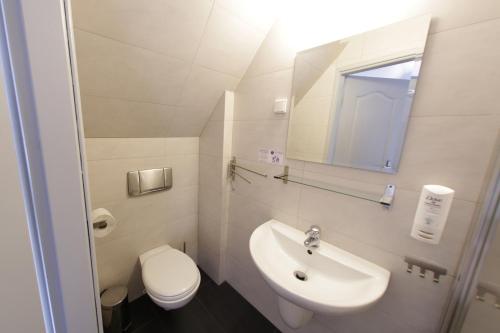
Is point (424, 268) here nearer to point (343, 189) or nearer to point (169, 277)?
point (343, 189)

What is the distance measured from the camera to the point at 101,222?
4.08ft

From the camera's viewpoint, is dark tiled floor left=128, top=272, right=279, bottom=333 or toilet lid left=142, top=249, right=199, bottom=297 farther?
dark tiled floor left=128, top=272, right=279, bottom=333

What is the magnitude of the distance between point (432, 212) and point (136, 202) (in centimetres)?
174

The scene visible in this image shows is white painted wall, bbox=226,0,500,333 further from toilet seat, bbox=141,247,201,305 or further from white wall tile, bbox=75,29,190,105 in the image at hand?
toilet seat, bbox=141,247,201,305

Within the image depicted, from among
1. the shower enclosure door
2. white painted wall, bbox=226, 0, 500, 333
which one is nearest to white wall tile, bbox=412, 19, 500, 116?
white painted wall, bbox=226, 0, 500, 333

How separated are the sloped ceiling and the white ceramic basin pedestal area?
1.05 metres

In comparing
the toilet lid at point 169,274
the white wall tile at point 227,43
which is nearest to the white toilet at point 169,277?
the toilet lid at point 169,274

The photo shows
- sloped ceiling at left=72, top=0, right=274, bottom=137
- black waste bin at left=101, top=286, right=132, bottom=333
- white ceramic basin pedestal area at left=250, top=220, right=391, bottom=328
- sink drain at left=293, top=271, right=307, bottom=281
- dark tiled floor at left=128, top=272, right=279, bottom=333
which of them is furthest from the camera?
dark tiled floor at left=128, top=272, right=279, bottom=333

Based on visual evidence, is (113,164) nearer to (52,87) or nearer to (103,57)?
(103,57)

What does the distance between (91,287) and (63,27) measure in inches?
22.4

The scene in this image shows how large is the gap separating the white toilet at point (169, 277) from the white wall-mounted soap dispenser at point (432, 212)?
1.28m

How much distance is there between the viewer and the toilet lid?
4.12ft

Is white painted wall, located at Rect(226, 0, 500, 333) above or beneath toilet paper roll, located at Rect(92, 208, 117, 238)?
above

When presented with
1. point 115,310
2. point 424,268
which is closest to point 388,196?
point 424,268
